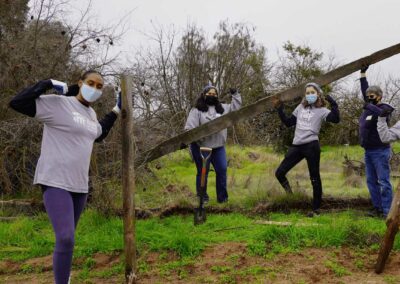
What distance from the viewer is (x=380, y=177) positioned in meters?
5.62

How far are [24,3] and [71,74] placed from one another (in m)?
1.93

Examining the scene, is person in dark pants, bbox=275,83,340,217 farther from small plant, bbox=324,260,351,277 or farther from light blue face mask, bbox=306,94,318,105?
small plant, bbox=324,260,351,277

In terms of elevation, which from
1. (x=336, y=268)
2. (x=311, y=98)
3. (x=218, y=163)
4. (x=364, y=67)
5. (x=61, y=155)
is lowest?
(x=336, y=268)

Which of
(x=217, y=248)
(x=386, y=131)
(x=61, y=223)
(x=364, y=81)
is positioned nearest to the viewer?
(x=61, y=223)

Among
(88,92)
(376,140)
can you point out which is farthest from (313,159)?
(88,92)

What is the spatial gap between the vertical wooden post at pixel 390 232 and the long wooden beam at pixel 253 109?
215 centimetres

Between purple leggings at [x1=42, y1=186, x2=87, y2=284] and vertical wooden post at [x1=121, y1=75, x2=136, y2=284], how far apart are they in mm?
747

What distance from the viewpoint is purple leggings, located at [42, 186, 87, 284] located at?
129 inches

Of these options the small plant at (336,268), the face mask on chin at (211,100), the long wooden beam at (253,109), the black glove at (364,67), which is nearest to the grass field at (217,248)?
the small plant at (336,268)

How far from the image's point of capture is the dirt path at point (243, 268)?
397 centimetres

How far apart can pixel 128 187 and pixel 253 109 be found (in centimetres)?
239

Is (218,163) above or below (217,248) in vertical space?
above

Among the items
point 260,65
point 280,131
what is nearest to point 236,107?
point 280,131

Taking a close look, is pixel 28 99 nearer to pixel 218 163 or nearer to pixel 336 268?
pixel 336 268
